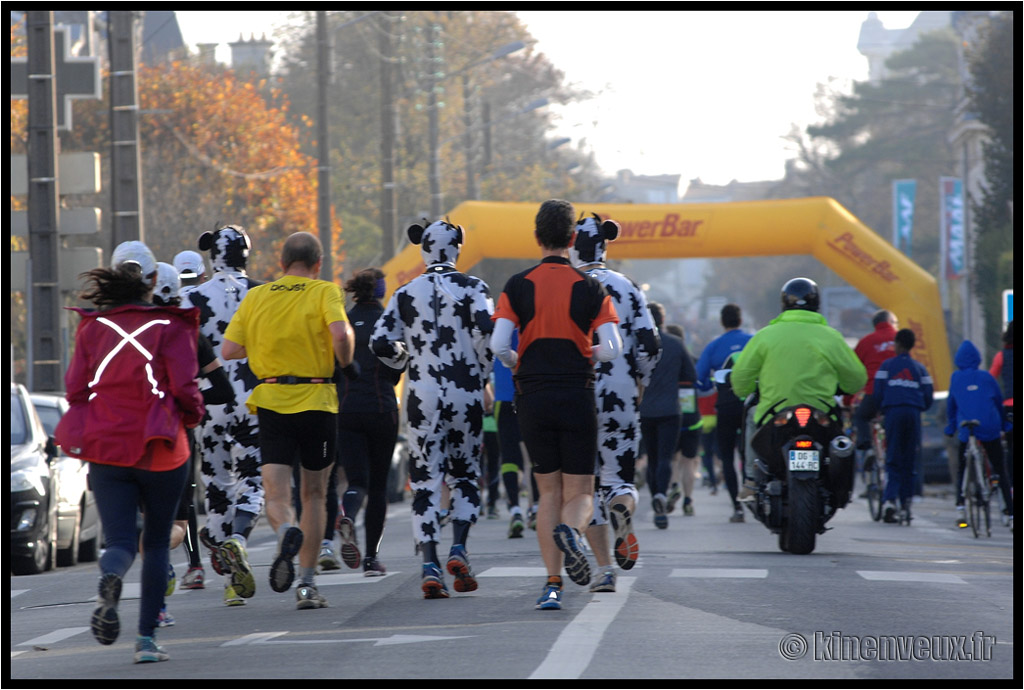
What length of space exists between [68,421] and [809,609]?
360 cm

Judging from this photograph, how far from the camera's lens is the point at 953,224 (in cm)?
6356

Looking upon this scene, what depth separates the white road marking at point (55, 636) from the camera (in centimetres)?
843

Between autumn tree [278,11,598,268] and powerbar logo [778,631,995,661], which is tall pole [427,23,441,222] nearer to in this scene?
autumn tree [278,11,598,268]

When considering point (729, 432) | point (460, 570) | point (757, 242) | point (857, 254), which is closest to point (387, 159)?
point (757, 242)

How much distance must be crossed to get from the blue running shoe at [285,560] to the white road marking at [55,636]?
948 millimetres

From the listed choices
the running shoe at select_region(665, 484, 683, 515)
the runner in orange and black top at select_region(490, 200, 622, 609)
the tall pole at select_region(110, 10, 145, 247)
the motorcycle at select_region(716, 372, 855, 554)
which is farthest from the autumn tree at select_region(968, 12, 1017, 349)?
the runner in orange and black top at select_region(490, 200, 622, 609)

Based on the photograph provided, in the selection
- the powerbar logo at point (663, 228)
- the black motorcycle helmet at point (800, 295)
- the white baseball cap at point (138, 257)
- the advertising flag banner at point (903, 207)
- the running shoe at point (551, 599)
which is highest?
the advertising flag banner at point (903, 207)

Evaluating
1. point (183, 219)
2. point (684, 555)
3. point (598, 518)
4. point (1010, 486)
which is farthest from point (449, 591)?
point (183, 219)

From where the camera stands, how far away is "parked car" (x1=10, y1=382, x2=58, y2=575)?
1260 cm

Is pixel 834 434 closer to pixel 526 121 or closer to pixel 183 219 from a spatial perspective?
pixel 183 219

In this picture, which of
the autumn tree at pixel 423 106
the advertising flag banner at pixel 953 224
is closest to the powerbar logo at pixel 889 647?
the autumn tree at pixel 423 106

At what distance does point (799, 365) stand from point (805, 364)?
40 millimetres

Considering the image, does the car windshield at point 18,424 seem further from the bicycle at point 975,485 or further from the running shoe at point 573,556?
the bicycle at point 975,485

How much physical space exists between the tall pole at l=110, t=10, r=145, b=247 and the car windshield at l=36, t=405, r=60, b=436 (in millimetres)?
6809
